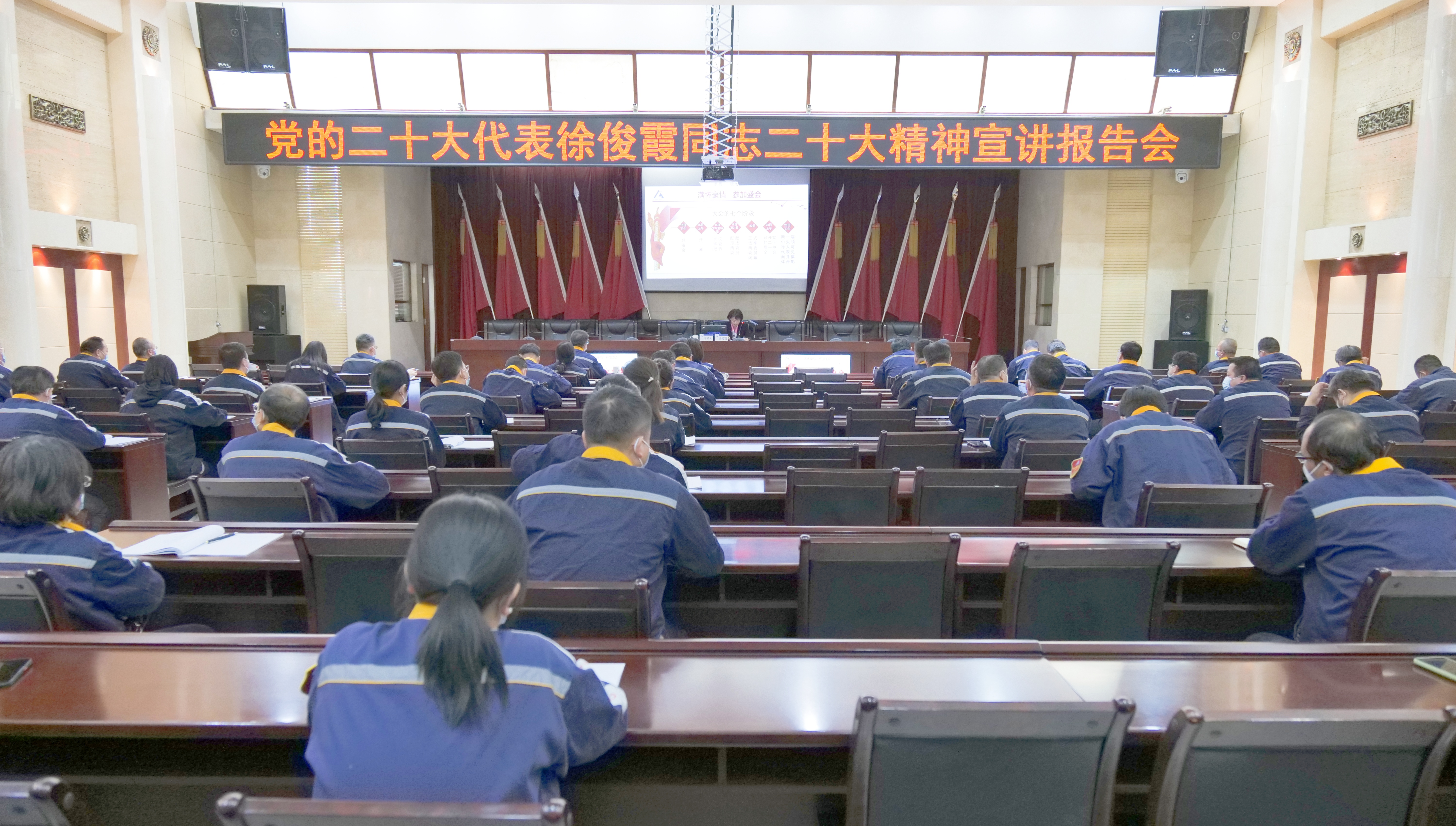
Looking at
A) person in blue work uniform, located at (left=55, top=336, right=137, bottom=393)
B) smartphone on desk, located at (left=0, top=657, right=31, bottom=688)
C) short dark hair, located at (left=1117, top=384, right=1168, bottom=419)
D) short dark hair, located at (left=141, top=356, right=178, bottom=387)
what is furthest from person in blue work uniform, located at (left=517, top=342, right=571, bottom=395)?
smartphone on desk, located at (left=0, top=657, right=31, bottom=688)

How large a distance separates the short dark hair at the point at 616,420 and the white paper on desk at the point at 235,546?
96 cm

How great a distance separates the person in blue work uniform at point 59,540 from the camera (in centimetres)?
186

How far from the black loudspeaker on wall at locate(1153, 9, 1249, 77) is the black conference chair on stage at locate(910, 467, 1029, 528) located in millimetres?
8889

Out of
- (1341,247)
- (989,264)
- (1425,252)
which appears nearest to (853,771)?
(1425,252)

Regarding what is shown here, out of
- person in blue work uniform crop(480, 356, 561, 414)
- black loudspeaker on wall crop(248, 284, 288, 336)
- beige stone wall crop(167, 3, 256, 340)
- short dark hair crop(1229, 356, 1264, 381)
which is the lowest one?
person in blue work uniform crop(480, 356, 561, 414)

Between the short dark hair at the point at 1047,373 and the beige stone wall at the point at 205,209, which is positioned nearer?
the short dark hair at the point at 1047,373

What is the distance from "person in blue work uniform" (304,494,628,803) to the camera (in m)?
1.12

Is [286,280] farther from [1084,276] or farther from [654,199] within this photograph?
[1084,276]

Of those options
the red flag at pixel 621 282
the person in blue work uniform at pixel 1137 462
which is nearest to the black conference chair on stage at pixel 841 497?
the person in blue work uniform at pixel 1137 462

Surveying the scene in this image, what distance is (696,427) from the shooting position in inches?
194

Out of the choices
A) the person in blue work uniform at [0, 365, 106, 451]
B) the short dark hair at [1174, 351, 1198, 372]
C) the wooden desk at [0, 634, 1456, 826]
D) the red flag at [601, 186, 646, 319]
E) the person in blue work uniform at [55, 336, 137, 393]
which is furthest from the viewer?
the red flag at [601, 186, 646, 319]

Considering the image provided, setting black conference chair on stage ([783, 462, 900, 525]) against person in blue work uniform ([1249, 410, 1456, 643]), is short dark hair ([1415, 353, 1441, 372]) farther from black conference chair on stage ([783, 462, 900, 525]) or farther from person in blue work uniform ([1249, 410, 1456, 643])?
black conference chair on stage ([783, 462, 900, 525])

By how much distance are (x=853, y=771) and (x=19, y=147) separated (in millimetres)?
9190

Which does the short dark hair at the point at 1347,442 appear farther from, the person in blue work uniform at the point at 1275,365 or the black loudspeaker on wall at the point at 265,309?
the black loudspeaker on wall at the point at 265,309
